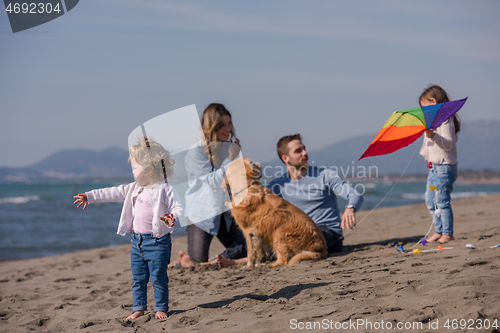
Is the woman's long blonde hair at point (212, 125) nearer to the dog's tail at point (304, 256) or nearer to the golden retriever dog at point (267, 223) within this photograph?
the golden retriever dog at point (267, 223)

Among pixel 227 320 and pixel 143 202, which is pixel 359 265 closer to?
pixel 227 320

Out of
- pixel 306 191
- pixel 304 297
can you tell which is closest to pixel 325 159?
pixel 306 191

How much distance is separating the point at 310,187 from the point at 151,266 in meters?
2.66

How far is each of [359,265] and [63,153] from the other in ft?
617

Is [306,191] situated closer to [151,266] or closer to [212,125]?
[212,125]

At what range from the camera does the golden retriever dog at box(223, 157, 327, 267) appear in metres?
4.41

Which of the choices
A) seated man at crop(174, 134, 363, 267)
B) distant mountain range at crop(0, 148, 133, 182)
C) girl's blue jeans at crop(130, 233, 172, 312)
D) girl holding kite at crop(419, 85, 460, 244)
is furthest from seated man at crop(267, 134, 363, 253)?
distant mountain range at crop(0, 148, 133, 182)

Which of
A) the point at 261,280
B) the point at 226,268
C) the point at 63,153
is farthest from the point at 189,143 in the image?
the point at 63,153

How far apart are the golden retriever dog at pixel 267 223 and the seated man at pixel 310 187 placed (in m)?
0.56

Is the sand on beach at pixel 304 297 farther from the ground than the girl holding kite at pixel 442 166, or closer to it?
closer to it

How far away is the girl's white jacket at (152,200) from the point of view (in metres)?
2.99

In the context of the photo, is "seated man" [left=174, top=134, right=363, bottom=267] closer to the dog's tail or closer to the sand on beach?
the sand on beach

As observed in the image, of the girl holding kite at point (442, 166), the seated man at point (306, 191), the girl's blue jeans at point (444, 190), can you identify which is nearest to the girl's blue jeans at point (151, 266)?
the seated man at point (306, 191)

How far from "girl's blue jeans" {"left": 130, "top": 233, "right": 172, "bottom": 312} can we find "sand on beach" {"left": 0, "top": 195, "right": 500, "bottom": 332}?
0.49ft
